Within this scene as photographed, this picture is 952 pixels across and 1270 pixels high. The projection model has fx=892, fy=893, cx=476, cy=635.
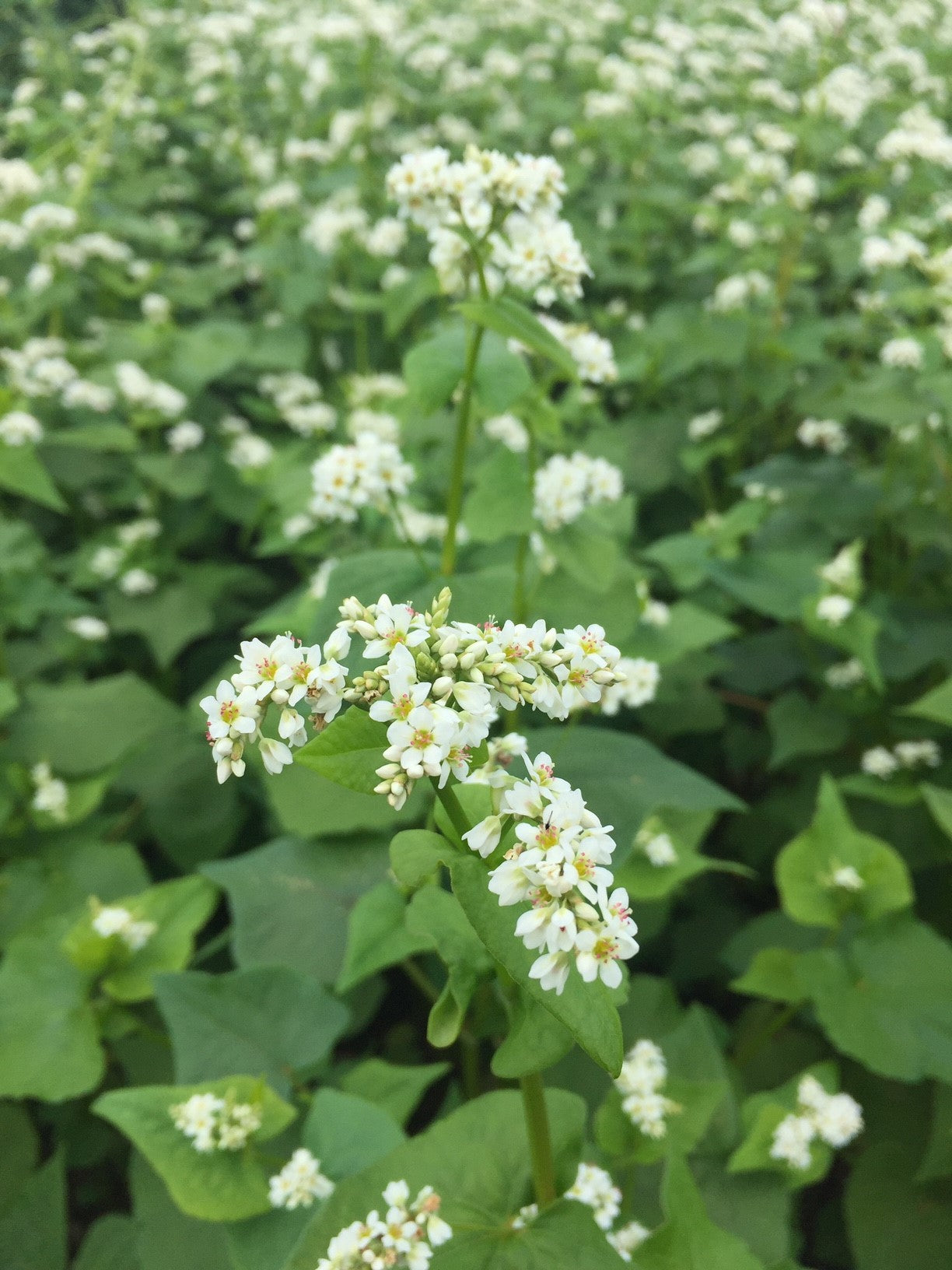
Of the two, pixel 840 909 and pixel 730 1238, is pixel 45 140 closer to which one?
pixel 840 909

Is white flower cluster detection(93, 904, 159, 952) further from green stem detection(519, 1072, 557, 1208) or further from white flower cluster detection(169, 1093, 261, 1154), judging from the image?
green stem detection(519, 1072, 557, 1208)

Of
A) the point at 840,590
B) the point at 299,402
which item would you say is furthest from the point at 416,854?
the point at 299,402

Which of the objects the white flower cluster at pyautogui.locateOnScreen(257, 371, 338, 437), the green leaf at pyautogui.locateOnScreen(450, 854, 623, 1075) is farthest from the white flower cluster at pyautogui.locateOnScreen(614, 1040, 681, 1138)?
the white flower cluster at pyautogui.locateOnScreen(257, 371, 338, 437)

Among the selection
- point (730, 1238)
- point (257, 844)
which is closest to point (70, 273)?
point (257, 844)

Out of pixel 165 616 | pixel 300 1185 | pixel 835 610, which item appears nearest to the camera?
pixel 300 1185

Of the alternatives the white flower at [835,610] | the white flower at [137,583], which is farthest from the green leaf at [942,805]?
the white flower at [137,583]

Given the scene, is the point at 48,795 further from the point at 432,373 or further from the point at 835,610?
the point at 835,610
